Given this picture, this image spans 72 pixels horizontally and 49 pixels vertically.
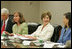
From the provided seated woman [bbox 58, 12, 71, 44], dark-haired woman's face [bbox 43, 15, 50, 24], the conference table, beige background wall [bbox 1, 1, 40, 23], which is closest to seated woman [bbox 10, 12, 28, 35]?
dark-haired woman's face [bbox 43, 15, 50, 24]

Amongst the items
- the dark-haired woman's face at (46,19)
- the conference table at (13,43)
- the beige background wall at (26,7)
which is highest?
the beige background wall at (26,7)

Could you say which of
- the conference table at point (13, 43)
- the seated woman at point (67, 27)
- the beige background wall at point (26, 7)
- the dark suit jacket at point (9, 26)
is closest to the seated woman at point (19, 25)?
the dark suit jacket at point (9, 26)

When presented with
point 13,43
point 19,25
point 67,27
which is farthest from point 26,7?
point 13,43

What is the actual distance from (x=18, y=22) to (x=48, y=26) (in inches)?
22.3

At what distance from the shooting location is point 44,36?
2.68 metres

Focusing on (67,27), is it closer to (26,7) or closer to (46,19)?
(46,19)

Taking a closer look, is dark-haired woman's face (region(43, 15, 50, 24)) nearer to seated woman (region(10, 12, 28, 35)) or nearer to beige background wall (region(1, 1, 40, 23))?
seated woman (region(10, 12, 28, 35))

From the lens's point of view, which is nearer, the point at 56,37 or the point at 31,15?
the point at 56,37

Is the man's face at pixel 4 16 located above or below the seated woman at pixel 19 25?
above

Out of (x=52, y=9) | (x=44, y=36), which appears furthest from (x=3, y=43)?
(x=52, y=9)

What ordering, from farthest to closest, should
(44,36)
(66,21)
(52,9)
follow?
1. (52,9)
2. (44,36)
3. (66,21)

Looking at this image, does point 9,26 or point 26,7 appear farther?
point 26,7

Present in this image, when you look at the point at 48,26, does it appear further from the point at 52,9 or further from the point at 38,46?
the point at 52,9

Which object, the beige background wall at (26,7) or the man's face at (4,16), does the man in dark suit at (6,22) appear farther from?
the beige background wall at (26,7)
